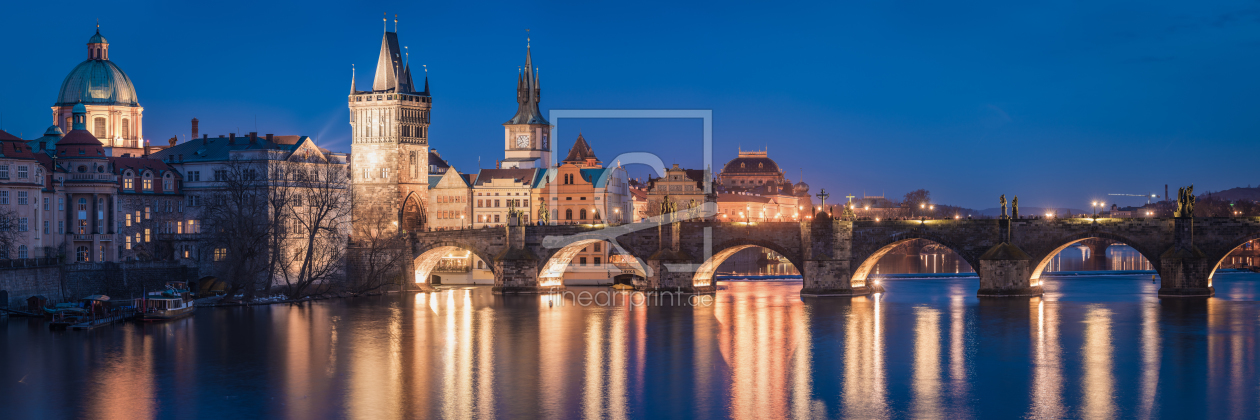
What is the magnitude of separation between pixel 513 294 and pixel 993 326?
110ft

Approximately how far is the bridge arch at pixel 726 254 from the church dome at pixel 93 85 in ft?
187

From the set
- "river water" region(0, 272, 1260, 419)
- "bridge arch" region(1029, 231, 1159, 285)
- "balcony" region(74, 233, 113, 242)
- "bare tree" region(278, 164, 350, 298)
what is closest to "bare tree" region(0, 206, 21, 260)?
"river water" region(0, 272, 1260, 419)

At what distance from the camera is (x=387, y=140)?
100062 millimetres

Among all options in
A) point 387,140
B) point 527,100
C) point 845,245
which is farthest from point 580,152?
point 845,245

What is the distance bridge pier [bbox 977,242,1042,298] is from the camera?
2862 inches

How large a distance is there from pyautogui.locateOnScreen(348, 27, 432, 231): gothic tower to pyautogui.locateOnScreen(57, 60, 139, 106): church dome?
21679mm

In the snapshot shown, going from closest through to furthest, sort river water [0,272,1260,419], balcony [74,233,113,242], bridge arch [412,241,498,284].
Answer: river water [0,272,1260,419]
balcony [74,233,113,242]
bridge arch [412,241,498,284]

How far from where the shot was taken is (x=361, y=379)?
47312 millimetres

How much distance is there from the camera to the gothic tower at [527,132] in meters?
133

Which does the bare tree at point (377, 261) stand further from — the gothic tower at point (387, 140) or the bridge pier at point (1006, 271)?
the bridge pier at point (1006, 271)

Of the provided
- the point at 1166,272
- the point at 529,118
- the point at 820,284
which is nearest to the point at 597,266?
the point at 529,118

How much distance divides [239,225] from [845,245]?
130 feet

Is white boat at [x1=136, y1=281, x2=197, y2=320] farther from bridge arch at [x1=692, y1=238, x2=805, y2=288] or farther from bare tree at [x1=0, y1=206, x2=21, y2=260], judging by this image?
bridge arch at [x1=692, y1=238, x2=805, y2=288]

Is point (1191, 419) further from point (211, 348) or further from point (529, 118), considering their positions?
point (529, 118)
